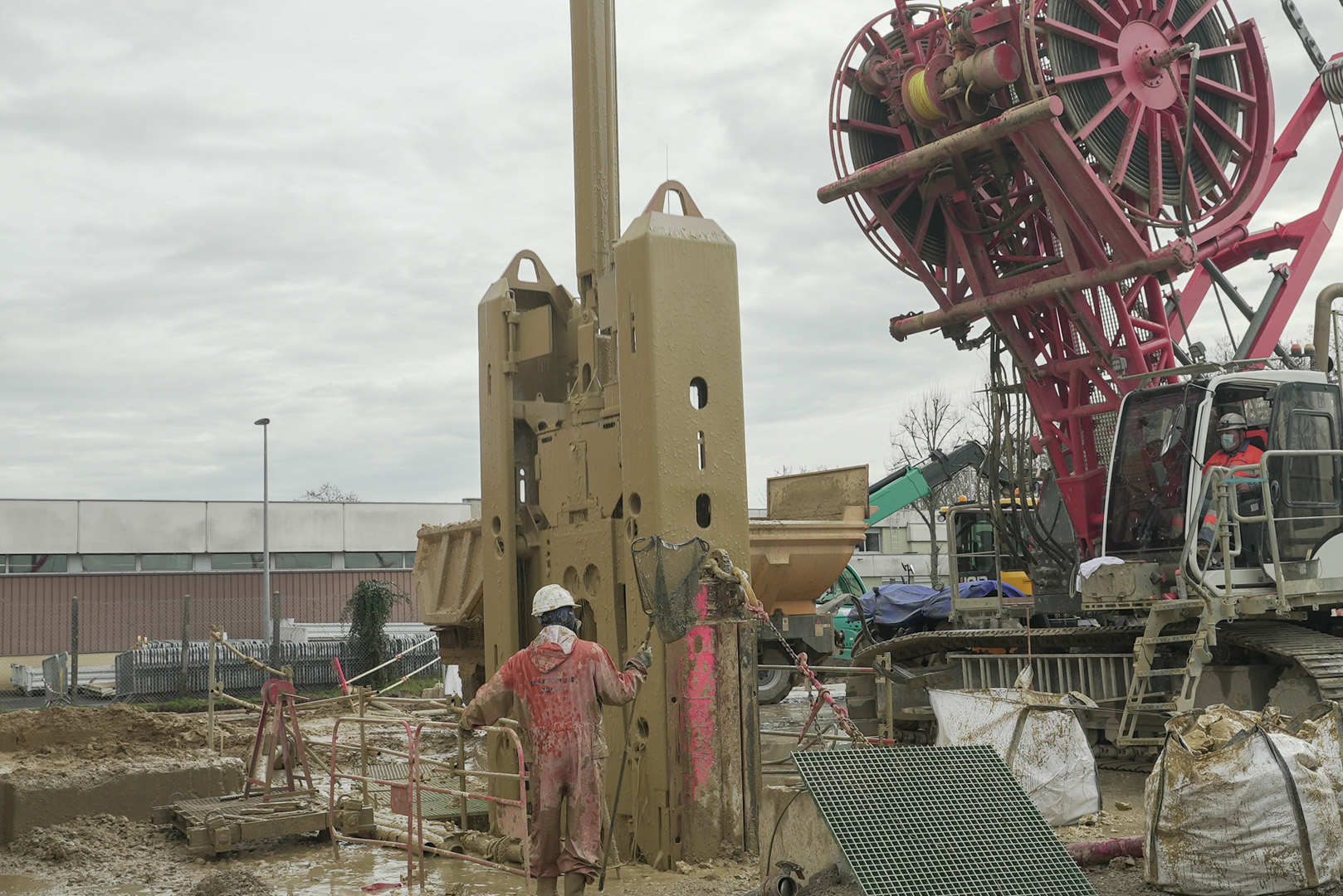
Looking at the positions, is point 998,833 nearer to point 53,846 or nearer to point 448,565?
point 53,846

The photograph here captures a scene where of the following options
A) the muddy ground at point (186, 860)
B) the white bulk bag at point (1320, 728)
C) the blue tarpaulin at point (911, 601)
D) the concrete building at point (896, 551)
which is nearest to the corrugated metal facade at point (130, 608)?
the concrete building at point (896, 551)

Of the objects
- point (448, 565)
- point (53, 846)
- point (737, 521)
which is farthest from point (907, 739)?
point (53, 846)

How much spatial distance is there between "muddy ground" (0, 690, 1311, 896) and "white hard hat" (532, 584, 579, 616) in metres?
1.70

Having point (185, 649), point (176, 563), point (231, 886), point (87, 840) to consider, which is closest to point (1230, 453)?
point (231, 886)

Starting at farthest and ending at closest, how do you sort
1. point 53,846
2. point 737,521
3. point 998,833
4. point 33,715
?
point 33,715, point 53,846, point 737,521, point 998,833

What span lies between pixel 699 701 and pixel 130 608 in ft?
100

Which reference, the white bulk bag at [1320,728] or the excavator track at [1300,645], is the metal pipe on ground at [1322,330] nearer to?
the excavator track at [1300,645]

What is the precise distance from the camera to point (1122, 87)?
15.1 meters

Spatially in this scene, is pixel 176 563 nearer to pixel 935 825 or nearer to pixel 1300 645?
pixel 1300 645

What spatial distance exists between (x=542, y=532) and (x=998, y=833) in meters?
4.47

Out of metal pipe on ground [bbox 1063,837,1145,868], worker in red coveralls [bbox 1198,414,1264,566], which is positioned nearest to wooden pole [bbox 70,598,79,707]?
worker in red coveralls [bbox 1198,414,1264,566]

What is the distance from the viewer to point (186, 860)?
29.2ft

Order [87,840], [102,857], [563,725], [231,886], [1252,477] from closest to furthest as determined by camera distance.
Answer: [563,725]
[231,886]
[102,857]
[87,840]
[1252,477]

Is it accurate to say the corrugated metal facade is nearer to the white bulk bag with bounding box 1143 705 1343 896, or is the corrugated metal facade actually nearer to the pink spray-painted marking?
the pink spray-painted marking
